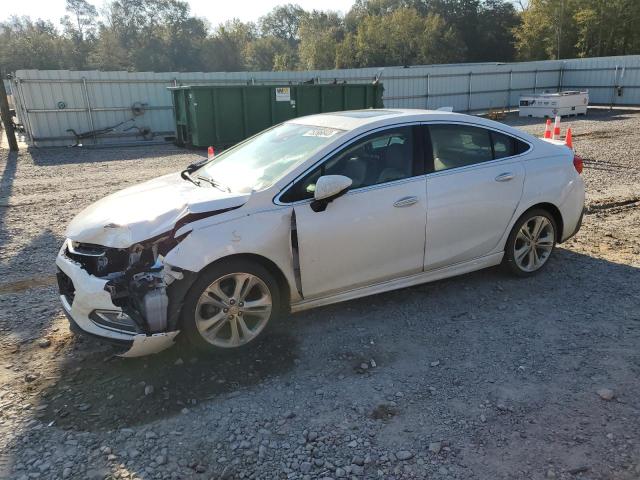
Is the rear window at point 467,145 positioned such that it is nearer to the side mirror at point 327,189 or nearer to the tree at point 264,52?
the side mirror at point 327,189

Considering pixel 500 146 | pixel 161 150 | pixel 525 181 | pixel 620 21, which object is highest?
pixel 620 21

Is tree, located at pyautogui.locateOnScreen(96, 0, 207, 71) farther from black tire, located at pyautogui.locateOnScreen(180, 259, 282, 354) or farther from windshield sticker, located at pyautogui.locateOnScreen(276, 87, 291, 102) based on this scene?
black tire, located at pyautogui.locateOnScreen(180, 259, 282, 354)

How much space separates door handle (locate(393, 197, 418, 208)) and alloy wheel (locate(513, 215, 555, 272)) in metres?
1.33

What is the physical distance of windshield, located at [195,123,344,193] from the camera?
390cm

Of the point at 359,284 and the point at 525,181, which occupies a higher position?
the point at 525,181

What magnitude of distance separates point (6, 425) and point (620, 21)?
56598 millimetres

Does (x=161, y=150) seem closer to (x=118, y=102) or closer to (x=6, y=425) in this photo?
(x=118, y=102)

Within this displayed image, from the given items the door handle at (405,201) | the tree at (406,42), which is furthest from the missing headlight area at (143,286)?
the tree at (406,42)

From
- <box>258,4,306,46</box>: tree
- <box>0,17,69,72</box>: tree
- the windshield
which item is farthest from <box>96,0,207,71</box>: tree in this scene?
the windshield

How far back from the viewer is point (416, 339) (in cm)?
388

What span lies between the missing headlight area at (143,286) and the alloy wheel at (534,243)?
312 cm

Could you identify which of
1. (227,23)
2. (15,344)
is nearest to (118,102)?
(15,344)

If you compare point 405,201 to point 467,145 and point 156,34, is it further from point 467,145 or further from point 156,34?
point 156,34

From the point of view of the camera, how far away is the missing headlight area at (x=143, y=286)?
10.6 ft
